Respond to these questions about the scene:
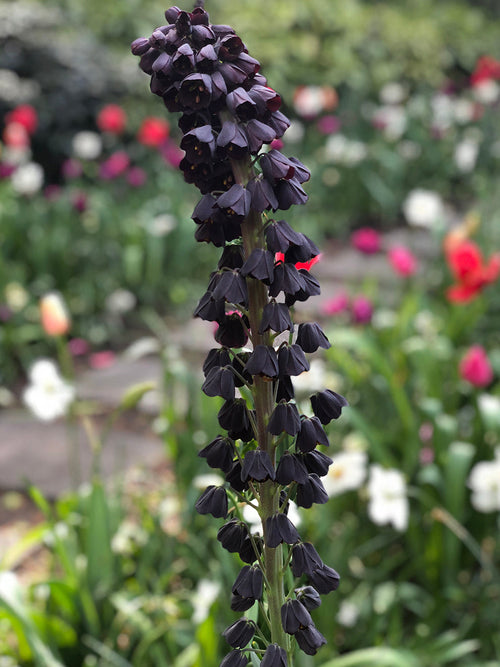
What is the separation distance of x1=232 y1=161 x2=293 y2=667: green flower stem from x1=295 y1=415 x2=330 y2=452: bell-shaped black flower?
38mm

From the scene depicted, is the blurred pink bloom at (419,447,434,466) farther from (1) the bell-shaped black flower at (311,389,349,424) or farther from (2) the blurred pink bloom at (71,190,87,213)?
(2) the blurred pink bloom at (71,190,87,213)

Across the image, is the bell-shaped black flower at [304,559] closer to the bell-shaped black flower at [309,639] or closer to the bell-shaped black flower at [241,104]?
the bell-shaped black flower at [309,639]

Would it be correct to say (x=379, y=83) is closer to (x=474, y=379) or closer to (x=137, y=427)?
(x=137, y=427)

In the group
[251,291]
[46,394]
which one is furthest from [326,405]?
[46,394]

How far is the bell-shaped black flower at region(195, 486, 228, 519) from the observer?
838 mm

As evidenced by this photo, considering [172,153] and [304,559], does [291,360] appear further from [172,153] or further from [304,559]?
[172,153]

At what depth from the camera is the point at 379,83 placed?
8242 millimetres

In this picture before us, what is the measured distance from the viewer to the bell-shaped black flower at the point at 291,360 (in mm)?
787

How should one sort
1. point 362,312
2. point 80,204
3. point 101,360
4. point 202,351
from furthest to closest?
1. point 80,204
2. point 202,351
3. point 101,360
4. point 362,312

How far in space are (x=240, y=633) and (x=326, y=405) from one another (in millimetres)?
270

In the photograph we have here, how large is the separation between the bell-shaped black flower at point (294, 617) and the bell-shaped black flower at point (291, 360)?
26 centimetres

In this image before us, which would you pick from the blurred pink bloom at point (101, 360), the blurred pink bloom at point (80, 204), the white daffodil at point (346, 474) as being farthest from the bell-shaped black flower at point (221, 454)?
the blurred pink bloom at point (80, 204)

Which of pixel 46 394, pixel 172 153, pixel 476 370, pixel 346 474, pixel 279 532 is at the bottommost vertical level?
pixel 279 532

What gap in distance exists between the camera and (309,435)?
0.81 metres
